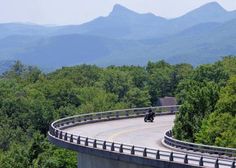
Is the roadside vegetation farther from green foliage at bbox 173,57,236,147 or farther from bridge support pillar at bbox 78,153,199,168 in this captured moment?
bridge support pillar at bbox 78,153,199,168

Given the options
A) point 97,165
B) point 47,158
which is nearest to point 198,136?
point 97,165

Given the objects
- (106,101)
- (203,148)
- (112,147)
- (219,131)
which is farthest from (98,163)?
(106,101)

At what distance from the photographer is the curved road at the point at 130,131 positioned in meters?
57.9

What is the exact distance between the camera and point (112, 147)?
4650cm

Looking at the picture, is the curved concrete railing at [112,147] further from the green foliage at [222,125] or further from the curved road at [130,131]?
the green foliage at [222,125]

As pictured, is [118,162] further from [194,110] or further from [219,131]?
[194,110]

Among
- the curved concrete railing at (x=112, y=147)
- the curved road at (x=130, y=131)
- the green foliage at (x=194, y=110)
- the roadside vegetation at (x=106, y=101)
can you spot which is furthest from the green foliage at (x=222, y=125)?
the curved concrete railing at (x=112, y=147)

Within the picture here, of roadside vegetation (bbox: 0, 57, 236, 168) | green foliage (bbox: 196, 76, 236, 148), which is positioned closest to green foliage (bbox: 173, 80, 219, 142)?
roadside vegetation (bbox: 0, 57, 236, 168)

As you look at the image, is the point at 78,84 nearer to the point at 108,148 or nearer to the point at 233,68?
the point at 233,68

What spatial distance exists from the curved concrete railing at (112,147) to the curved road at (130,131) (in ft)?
4.42

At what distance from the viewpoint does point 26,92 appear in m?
158

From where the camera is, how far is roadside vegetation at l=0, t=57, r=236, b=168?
6112 cm

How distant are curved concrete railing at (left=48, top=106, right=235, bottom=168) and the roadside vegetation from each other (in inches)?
323

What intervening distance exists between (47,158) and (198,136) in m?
35.8
